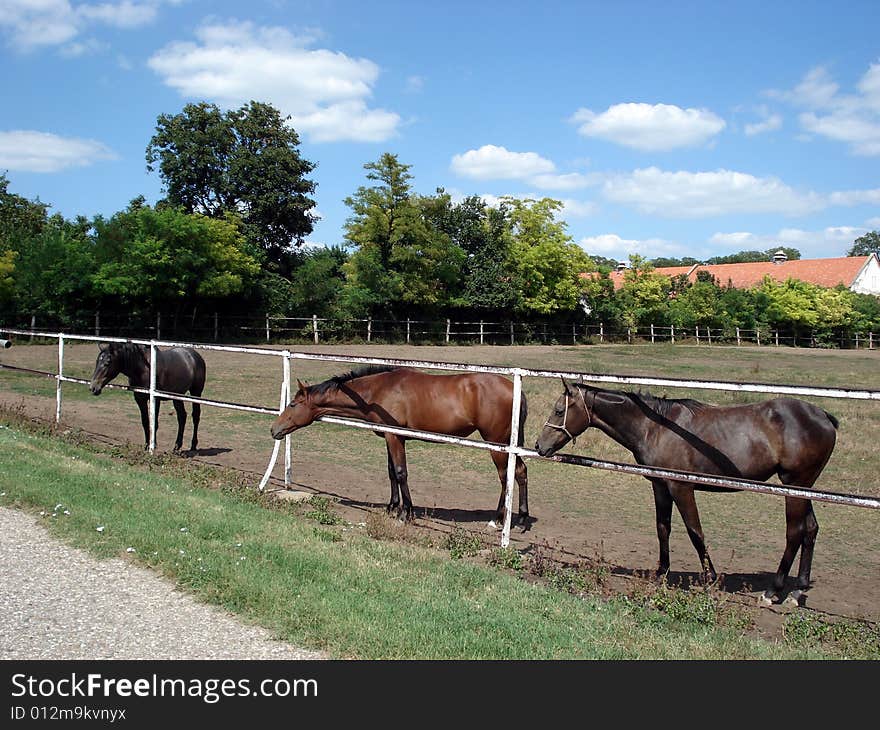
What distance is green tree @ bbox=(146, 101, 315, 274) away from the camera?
43938 millimetres

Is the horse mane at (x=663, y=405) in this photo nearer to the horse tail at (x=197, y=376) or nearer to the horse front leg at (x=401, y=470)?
the horse front leg at (x=401, y=470)

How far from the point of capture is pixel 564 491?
10.1 metres

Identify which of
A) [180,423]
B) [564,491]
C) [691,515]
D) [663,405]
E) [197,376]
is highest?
[663,405]

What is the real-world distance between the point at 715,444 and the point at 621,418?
0.78 m

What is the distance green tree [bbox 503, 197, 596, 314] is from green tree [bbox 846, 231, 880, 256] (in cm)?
12907

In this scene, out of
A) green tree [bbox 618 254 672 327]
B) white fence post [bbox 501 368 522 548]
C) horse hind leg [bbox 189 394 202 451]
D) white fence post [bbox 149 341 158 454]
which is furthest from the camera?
green tree [bbox 618 254 672 327]

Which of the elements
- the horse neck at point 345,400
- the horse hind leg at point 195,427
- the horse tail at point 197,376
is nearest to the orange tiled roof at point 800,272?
the horse tail at point 197,376

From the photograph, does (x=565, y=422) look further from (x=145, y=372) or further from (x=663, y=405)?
(x=145, y=372)

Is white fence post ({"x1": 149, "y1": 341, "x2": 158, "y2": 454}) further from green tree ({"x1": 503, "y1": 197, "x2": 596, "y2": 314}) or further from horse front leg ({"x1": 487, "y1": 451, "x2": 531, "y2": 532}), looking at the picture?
green tree ({"x1": 503, "y1": 197, "x2": 596, "y2": 314})

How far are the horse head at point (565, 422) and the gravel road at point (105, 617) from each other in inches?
120

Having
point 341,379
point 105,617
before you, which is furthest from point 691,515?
point 105,617

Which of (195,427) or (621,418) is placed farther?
(195,427)

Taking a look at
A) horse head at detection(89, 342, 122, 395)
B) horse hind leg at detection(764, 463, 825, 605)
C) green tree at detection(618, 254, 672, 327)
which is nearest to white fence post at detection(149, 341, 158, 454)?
horse head at detection(89, 342, 122, 395)

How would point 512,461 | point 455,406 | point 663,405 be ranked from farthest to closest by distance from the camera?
point 455,406
point 512,461
point 663,405
